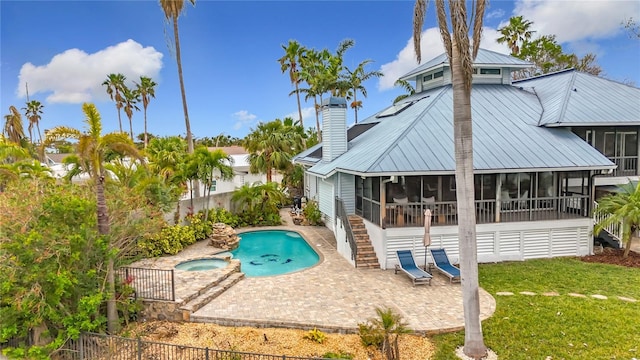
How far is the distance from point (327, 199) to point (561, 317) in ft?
43.3

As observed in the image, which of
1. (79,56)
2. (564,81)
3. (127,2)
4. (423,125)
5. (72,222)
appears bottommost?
(72,222)

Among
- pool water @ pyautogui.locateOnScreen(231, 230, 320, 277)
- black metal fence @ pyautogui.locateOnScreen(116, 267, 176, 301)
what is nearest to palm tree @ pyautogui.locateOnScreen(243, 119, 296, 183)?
pool water @ pyautogui.locateOnScreen(231, 230, 320, 277)

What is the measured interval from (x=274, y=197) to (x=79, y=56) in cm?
1429

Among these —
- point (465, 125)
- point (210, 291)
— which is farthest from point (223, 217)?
point (465, 125)

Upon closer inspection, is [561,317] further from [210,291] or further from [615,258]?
[210,291]

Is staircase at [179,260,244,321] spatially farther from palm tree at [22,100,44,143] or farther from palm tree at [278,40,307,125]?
palm tree at [22,100,44,143]

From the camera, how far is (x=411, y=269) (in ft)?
47.7

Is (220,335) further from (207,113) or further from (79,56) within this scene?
(207,113)

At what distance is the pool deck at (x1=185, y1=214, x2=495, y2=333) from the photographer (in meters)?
10.8

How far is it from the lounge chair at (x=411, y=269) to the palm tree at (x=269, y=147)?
1612cm

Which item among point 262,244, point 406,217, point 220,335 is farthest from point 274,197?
point 220,335

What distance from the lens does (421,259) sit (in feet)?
52.0

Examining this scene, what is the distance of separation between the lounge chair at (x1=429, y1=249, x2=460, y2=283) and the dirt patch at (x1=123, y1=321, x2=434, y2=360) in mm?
4505

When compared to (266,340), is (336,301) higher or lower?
higher
